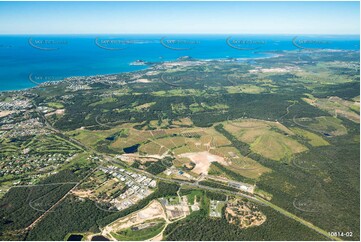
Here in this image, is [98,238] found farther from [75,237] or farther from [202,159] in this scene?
[202,159]

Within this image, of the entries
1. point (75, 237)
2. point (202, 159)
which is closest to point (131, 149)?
point (202, 159)

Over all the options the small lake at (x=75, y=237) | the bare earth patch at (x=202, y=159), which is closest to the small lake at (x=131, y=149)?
the bare earth patch at (x=202, y=159)

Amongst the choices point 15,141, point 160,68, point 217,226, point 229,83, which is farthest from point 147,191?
point 160,68

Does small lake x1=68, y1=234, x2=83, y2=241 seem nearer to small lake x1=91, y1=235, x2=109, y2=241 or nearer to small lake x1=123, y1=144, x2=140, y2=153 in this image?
small lake x1=91, y1=235, x2=109, y2=241

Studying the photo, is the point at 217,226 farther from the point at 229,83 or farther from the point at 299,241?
the point at 229,83

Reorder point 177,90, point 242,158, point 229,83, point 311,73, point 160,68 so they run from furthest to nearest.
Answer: point 160,68 → point 311,73 → point 229,83 → point 177,90 → point 242,158

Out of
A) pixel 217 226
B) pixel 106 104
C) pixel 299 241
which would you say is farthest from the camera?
pixel 106 104

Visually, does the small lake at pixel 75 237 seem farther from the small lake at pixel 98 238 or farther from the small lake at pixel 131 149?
the small lake at pixel 131 149

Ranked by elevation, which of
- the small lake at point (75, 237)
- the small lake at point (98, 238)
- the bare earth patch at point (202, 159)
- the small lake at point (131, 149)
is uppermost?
the bare earth patch at point (202, 159)

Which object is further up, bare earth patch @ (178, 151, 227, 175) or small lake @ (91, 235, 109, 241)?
bare earth patch @ (178, 151, 227, 175)

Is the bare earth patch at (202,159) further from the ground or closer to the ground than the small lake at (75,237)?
further from the ground

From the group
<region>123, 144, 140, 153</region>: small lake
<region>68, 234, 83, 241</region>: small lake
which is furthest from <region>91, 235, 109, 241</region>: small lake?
<region>123, 144, 140, 153</region>: small lake
